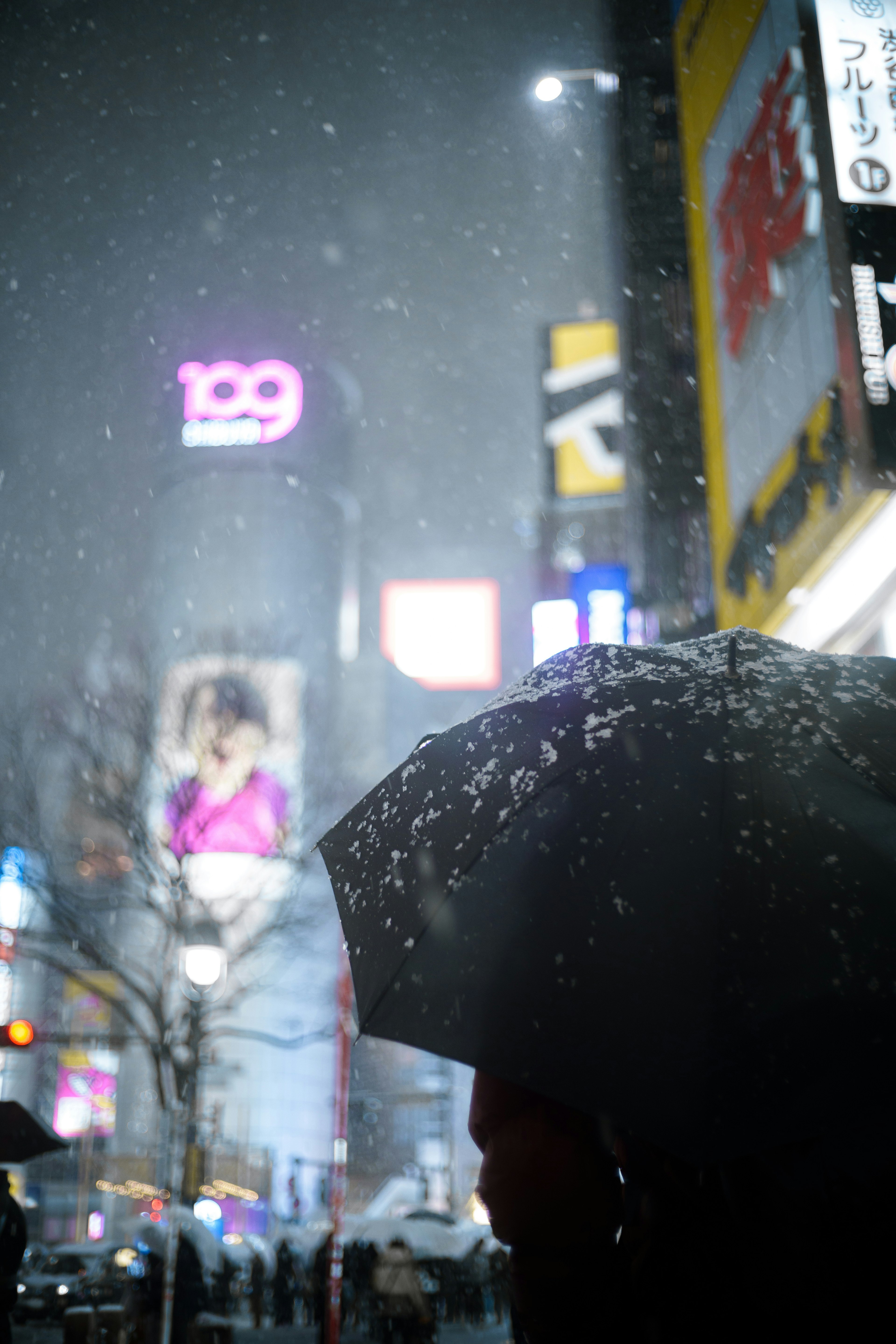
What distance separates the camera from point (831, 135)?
742 centimetres

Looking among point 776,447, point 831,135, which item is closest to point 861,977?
point 831,135

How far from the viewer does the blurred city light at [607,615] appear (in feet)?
61.1

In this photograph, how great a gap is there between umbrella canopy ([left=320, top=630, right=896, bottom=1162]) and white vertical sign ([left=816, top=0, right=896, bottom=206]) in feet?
21.0

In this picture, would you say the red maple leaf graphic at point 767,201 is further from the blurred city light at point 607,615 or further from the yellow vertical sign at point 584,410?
the yellow vertical sign at point 584,410

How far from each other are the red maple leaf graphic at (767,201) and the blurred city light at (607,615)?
26.2ft

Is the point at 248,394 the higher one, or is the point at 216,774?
the point at 248,394

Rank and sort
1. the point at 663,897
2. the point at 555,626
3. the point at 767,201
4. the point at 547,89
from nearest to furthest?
the point at 663,897, the point at 767,201, the point at 547,89, the point at 555,626

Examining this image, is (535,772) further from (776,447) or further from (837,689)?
(776,447)

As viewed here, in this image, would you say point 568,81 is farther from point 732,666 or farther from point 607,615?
point 732,666

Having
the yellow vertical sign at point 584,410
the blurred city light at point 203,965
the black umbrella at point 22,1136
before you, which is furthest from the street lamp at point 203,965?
the yellow vertical sign at point 584,410

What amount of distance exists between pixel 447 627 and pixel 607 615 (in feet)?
164

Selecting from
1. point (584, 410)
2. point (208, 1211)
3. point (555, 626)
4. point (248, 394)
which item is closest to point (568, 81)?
point (584, 410)

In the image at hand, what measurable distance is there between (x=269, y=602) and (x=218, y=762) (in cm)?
5156

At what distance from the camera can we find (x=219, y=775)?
23109mm
